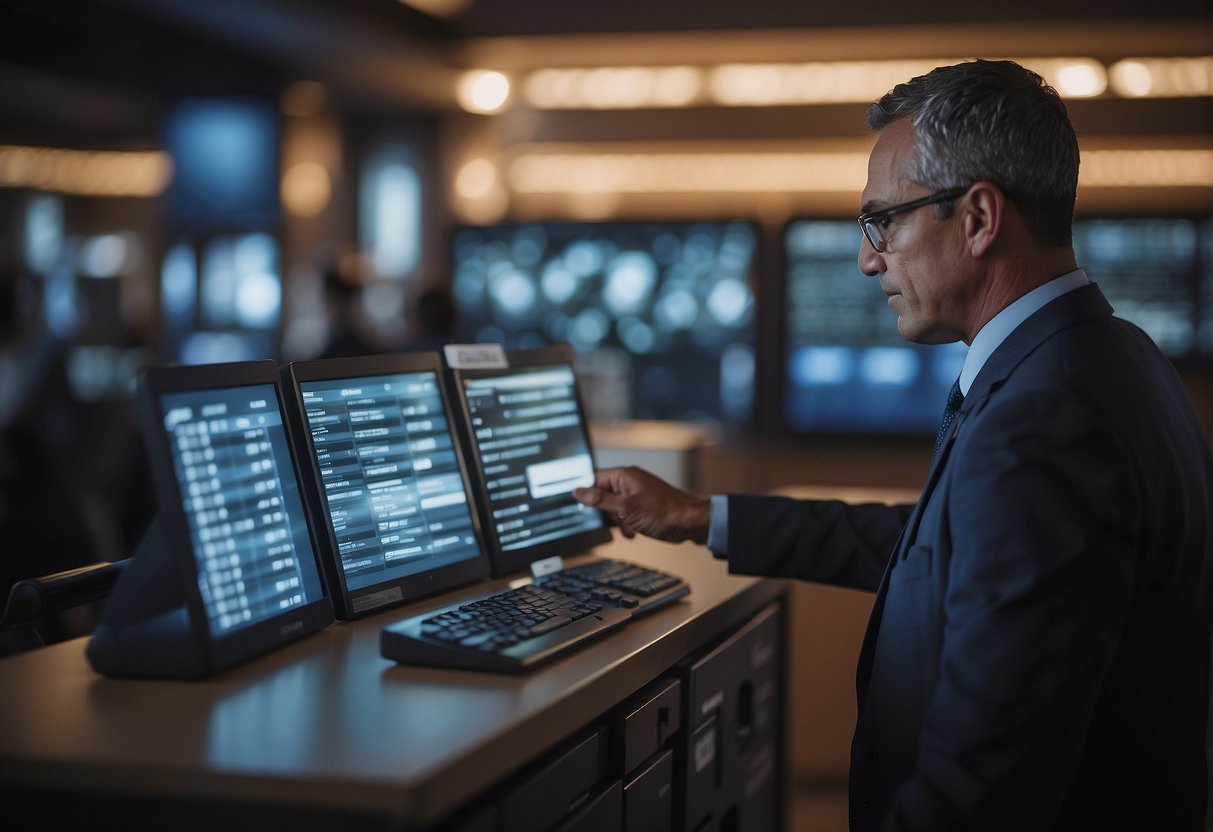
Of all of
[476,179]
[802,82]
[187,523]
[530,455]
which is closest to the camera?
[187,523]

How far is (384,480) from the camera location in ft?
5.38

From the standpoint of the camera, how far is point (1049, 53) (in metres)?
5.06

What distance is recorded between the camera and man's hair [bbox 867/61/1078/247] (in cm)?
139

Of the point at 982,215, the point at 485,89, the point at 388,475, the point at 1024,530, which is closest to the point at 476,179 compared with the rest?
the point at 485,89

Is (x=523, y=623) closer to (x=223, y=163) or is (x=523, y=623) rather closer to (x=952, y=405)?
(x=952, y=405)

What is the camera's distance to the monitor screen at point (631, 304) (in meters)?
5.26

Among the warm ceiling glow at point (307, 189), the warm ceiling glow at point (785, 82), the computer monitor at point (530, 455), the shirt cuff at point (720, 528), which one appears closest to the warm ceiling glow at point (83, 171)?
the warm ceiling glow at point (307, 189)

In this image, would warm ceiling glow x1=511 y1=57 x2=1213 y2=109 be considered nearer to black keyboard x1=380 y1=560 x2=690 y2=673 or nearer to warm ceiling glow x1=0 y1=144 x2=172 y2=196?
black keyboard x1=380 y1=560 x2=690 y2=673

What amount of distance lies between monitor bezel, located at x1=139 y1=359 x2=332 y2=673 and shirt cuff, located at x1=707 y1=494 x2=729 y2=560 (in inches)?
27.9

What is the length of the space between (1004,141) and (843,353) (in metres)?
3.81

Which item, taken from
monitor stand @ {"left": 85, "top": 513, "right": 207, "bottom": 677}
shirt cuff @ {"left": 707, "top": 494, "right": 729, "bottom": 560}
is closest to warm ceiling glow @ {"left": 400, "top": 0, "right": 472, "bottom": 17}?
shirt cuff @ {"left": 707, "top": 494, "right": 729, "bottom": 560}

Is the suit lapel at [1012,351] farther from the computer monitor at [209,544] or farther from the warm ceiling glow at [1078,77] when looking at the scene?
the warm ceiling glow at [1078,77]

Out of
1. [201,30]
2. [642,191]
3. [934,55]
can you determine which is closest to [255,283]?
[201,30]

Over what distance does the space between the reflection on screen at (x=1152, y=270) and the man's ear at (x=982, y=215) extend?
12.6 feet
